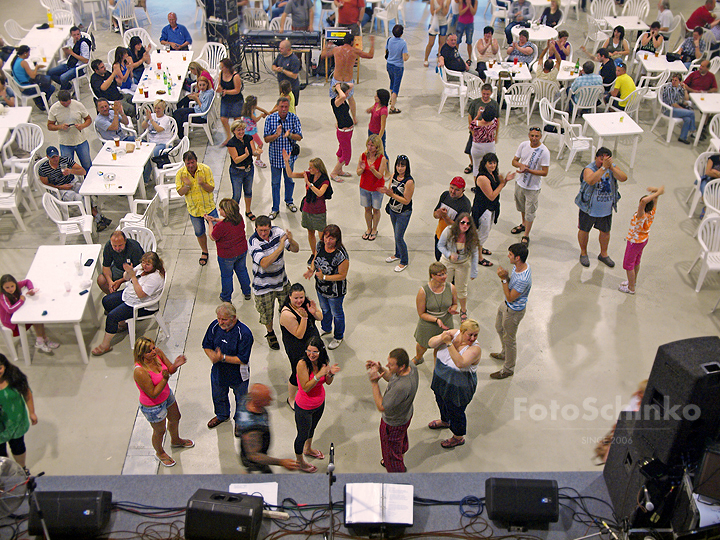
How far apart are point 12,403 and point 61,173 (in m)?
3.70

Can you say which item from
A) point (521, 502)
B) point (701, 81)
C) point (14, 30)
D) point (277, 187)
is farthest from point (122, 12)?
point (521, 502)

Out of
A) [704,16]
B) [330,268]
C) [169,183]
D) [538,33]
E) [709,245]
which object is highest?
[704,16]

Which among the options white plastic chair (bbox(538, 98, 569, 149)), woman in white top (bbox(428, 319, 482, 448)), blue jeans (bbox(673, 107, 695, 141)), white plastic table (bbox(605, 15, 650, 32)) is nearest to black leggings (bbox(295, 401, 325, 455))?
woman in white top (bbox(428, 319, 482, 448))

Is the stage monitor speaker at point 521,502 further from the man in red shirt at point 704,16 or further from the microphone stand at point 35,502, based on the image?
the man in red shirt at point 704,16

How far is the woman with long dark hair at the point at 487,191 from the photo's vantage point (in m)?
6.93

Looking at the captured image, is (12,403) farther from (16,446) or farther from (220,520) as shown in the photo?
(220,520)

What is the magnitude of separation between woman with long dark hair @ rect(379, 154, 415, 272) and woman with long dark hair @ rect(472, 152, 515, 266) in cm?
69

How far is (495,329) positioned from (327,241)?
2082 mm

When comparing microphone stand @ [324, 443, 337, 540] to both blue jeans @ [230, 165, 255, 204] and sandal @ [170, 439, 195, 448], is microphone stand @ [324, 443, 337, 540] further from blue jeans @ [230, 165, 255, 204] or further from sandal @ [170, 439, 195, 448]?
blue jeans @ [230, 165, 255, 204]

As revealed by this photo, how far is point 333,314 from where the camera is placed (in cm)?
639

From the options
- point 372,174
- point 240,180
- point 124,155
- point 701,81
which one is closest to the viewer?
point 372,174

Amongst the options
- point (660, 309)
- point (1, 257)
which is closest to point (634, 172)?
point (660, 309)

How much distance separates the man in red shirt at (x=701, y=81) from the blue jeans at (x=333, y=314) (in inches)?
283

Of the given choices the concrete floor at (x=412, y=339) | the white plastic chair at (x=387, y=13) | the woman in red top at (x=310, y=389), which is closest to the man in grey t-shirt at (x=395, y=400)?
the woman in red top at (x=310, y=389)
